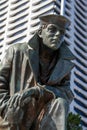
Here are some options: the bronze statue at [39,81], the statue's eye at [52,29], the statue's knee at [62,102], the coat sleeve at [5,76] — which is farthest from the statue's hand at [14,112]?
the statue's eye at [52,29]

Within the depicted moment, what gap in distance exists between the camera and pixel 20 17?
7650 cm

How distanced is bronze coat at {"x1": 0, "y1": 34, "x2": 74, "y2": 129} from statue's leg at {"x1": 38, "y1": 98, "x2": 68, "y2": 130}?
239 millimetres

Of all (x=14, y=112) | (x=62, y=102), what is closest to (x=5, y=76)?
(x=14, y=112)

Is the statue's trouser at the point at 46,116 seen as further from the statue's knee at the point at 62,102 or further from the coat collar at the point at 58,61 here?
the coat collar at the point at 58,61

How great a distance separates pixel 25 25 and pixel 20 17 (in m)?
2.70

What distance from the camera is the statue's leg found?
3.70 meters

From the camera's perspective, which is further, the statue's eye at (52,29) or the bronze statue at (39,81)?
the statue's eye at (52,29)

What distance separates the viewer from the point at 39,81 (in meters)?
3.93

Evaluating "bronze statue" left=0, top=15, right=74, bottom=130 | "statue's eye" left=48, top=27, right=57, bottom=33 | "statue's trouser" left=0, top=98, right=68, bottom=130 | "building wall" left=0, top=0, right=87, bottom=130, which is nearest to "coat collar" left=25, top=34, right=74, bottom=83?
"bronze statue" left=0, top=15, right=74, bottom=130

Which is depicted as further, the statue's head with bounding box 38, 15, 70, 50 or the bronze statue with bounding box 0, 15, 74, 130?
the statue's head with bounding box 38, 15, 70, 50

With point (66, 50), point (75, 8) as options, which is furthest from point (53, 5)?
point (66, 50)

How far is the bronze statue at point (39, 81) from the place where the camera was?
3.69m

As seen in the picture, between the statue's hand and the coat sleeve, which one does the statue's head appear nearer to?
the coat sleeve

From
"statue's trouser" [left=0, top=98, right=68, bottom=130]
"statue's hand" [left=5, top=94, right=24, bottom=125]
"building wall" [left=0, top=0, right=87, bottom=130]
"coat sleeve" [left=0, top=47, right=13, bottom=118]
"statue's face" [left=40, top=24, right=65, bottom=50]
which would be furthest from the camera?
"building wall" [left=0, top=0, right=87, bottom=130]
